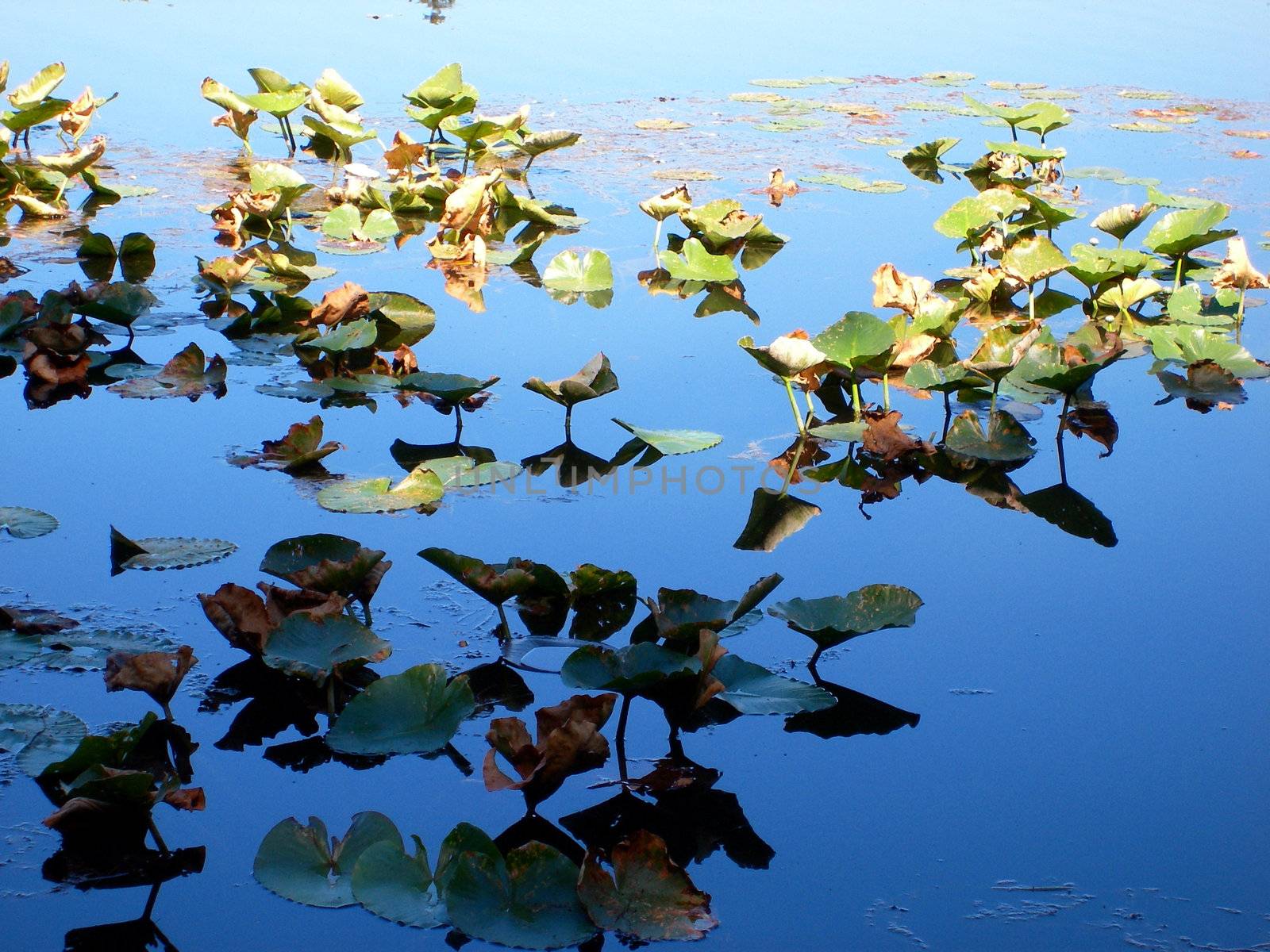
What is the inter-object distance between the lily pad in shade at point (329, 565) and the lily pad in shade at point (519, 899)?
599 mm

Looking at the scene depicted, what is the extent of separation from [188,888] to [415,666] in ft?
1.28

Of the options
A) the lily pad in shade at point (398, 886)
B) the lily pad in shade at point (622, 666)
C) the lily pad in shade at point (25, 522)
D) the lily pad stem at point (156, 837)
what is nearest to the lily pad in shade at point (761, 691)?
the lily pad in shade at point (622, 666)

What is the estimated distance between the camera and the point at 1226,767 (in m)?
1.73

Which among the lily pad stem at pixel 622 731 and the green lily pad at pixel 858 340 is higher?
the green lily pad at pixel 858 340

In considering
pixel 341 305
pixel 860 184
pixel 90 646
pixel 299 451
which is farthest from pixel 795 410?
pixel 860 184

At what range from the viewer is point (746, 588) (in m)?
2.16

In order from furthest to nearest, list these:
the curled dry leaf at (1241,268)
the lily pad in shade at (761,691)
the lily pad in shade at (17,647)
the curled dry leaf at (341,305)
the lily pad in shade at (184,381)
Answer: the curled dry leaf at (1241,268)
the curled dry leaf at (341,305)
the lily pad in shade at (184,381)
the lily pad in shade at (17,647)
the lily pad in shade at (761,691)

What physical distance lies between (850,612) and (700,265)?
1.96 m

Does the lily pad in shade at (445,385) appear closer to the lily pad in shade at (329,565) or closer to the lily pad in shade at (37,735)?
the lily pad in shade at (329,565)

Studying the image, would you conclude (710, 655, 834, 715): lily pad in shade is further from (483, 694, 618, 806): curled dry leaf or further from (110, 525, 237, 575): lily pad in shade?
(110, 525, 237, 575): lily pad in shade

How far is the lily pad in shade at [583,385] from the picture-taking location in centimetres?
272

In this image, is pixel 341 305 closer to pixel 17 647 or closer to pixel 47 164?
pixel 17 647

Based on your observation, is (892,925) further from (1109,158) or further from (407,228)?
(1109,158)

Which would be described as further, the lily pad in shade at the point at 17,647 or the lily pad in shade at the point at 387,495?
the lily pad in shade at the point at 387,495
